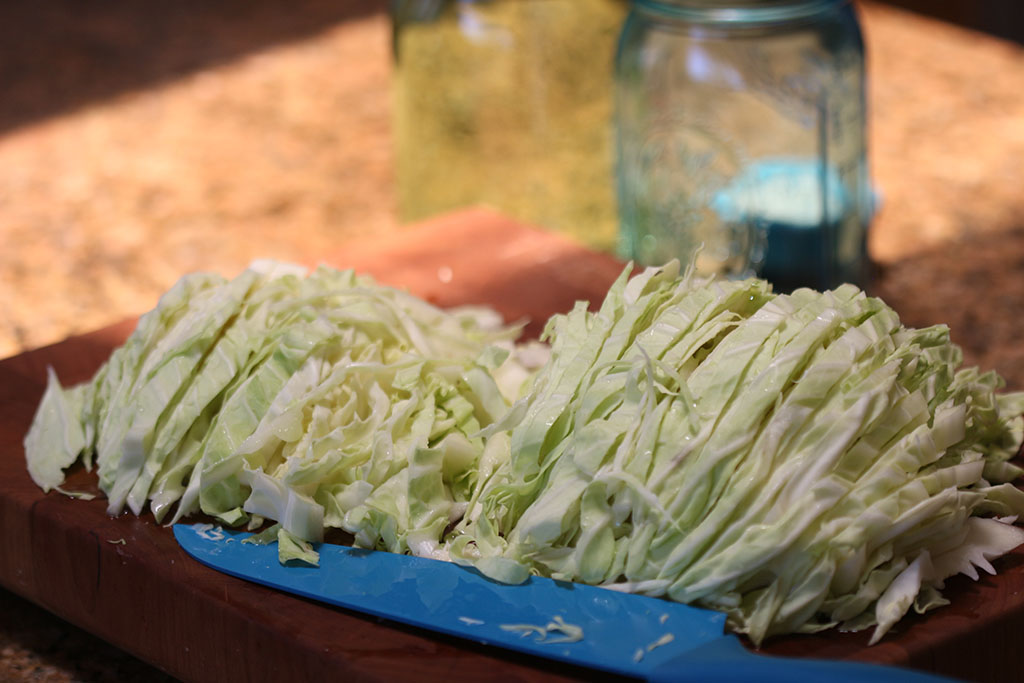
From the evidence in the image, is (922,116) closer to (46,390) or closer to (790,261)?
(790,261)

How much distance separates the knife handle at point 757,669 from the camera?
900 millimetres

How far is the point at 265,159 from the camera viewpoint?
2.98 meters

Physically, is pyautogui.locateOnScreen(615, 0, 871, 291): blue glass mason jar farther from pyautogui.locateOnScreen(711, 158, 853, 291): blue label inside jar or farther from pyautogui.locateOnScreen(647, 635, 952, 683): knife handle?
pyautogui.locateOnScreen(647, 635, 952, 683): knife handle

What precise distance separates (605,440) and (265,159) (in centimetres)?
200

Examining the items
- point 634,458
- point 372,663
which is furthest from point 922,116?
point 372,663

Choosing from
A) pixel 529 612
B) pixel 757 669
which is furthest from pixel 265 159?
pixel 757 669

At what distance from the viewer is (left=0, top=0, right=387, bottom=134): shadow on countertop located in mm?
3301

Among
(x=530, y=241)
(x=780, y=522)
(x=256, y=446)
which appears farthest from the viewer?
(x=530, y=241)

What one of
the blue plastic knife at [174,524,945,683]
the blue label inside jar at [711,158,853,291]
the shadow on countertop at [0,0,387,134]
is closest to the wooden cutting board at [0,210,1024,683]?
the blue plastic knife at [174,524,945,683]

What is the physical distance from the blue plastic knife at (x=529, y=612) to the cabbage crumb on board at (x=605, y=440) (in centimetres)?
2

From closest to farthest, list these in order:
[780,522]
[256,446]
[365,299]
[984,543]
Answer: [780,522] → [984,543] → [256,446] → [365,299]

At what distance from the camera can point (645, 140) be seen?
2061 millimetres

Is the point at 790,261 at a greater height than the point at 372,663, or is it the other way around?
the point at 790,261

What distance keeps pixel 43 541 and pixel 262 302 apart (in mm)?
364
